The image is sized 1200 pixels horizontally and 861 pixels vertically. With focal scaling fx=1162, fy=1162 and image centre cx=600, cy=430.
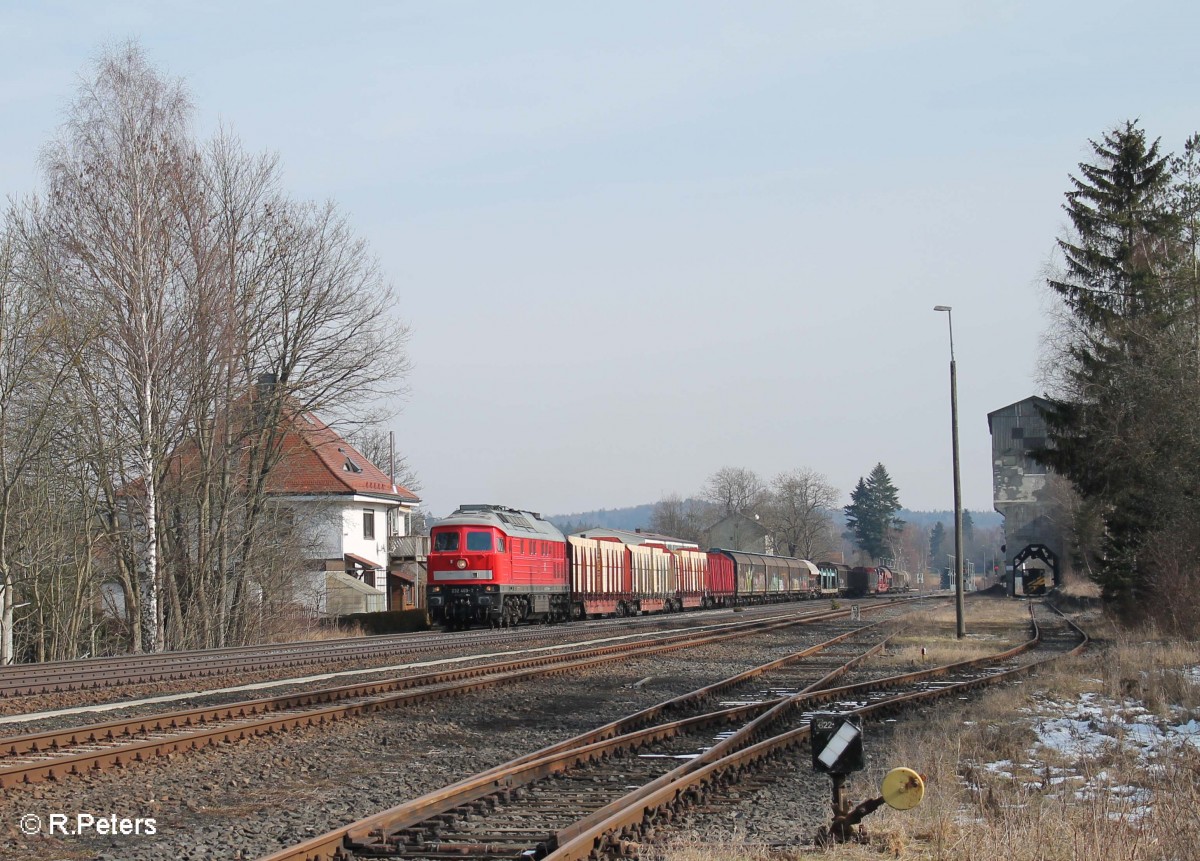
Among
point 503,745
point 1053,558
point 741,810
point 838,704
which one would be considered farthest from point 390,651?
point 1053,558

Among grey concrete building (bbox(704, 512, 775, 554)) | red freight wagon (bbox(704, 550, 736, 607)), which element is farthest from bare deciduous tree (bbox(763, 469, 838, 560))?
red freight wagon (bbox(704, 550, 736, 607))

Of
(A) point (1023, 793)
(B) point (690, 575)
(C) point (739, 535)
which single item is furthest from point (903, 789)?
(C) point (739, 535)

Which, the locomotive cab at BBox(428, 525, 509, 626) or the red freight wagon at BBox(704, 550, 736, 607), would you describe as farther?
the red freight wagon at BBox(704, 550, 736, 607)

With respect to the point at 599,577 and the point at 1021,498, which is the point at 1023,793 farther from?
the point at 1021,498

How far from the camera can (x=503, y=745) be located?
11094 mm

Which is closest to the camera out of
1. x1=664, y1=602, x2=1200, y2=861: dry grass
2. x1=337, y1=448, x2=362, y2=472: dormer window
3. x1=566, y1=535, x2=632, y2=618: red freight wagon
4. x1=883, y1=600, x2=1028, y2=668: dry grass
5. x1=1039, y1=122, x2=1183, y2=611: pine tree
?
x1=664, y1=602, x2=1200, y2=861: dry grass

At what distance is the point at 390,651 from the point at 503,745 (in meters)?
12.1

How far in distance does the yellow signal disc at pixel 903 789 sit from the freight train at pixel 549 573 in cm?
2538

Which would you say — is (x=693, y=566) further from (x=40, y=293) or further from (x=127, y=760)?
(x=127, y=760)

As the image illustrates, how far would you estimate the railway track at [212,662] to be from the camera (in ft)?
53.8

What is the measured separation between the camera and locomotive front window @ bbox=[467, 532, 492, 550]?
32125mm

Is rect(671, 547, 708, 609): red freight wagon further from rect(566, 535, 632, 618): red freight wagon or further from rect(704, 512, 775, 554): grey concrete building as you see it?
rect(704, 512, 775, 554): grey concrete building

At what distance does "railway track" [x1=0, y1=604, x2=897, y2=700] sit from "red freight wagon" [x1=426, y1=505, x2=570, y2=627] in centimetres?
353

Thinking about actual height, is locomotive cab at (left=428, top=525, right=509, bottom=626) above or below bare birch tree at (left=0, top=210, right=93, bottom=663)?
below
